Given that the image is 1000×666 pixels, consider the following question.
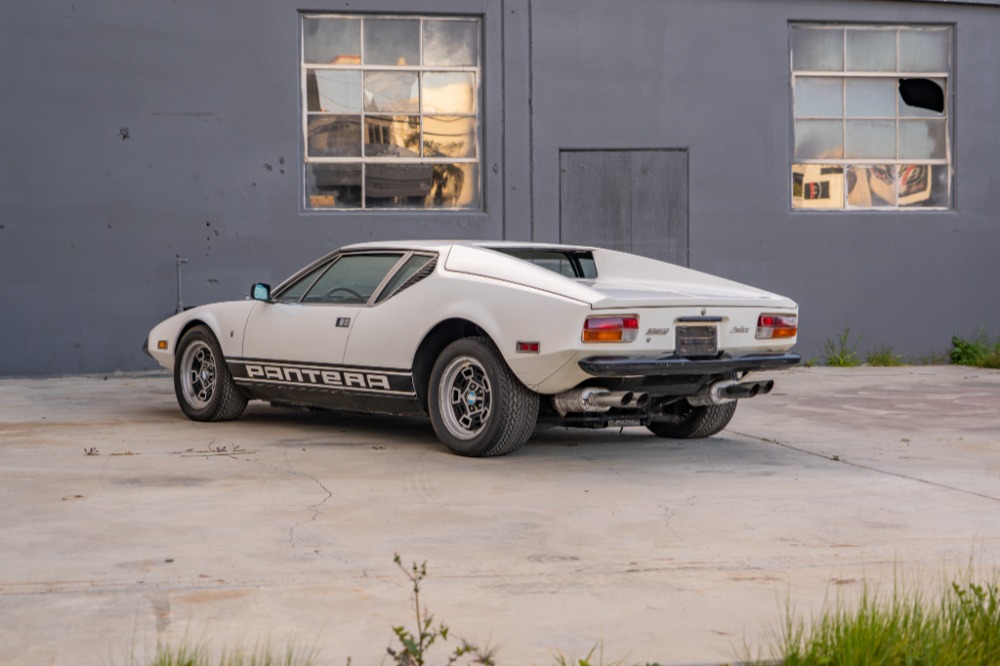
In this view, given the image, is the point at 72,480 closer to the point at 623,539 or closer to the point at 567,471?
the point at 567,471

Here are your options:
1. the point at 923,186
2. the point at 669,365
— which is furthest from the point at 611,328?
the point at 923,186

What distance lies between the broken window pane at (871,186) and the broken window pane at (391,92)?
195 inches

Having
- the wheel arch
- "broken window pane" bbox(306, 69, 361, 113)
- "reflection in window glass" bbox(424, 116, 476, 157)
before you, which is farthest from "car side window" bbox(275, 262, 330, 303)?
"reflection in window glass" bbox(424, 116, 476, 157)

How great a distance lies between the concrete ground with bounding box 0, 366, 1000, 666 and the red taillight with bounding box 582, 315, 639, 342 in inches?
28.0

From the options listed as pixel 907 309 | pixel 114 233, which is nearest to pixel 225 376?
pixel 114 233

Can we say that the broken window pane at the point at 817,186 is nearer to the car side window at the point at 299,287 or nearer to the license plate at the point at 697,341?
the car side window at the point at 299,287

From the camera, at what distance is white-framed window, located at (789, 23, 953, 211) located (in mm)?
15570

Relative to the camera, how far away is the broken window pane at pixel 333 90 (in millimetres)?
14578

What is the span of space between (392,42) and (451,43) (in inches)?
24.6

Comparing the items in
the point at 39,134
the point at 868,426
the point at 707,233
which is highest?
the point at 39,134

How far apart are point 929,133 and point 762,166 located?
6.98ft

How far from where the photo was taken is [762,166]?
15320 millimetres

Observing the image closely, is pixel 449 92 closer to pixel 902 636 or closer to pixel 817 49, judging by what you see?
pixel 817 49

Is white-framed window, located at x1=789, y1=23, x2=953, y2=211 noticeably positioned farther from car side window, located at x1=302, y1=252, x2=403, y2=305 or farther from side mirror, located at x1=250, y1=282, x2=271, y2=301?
side mirror, located at x1=250, y1=282, x2=271, y2=301
